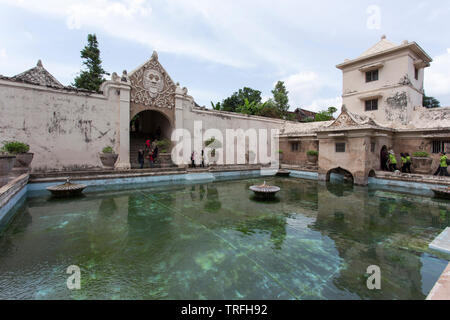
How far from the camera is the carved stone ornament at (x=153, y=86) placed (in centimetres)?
1148

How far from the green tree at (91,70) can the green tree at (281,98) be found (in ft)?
62.4

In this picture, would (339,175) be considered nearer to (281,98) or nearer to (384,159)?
(384,159)

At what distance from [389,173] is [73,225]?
462 inches

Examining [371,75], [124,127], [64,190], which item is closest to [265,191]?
→ [64,190]

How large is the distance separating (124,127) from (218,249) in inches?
378

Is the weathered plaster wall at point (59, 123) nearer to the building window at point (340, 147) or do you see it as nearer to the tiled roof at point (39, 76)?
the tiled roof at point (39, 76)

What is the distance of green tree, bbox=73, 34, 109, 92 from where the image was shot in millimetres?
20594

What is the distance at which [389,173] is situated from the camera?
9.55m

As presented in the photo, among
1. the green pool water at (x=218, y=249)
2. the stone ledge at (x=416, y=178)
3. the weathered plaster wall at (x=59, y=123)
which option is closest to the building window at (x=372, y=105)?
the stone ledge at (x=416, y=178)

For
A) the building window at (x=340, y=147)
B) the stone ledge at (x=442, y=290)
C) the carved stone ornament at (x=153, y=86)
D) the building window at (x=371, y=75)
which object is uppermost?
the building window at (x=371, y=75)

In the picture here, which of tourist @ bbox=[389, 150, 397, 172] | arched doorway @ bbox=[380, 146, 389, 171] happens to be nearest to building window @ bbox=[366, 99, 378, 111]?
arched doorway @ bbox=[380, 146, 389, 171]

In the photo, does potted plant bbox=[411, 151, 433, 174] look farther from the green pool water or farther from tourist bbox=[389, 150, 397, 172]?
the green pool water

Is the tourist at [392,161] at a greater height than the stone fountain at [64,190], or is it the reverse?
the tourist at [392,161]
